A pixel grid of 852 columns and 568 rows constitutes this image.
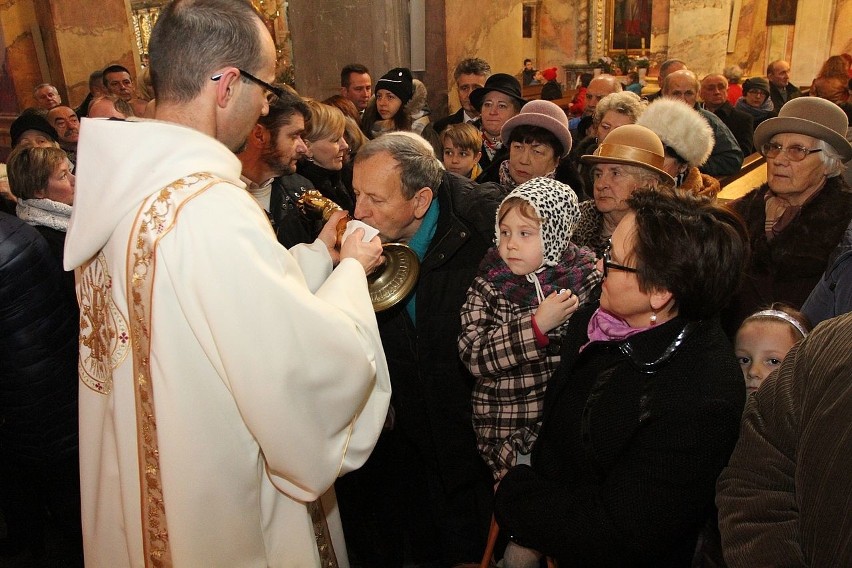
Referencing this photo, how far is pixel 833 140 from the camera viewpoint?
9.85 feet

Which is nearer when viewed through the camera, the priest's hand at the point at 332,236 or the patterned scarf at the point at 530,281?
the priest's hand at the point at 332,236

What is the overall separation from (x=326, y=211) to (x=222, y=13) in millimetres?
1040

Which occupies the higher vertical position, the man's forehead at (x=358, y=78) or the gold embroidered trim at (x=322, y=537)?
the man's forehead at (x=358, y=78)

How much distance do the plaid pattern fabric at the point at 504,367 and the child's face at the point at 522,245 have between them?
14cm

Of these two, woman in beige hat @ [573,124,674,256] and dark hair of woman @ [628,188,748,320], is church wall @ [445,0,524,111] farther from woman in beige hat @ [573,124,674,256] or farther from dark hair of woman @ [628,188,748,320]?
dark hair of woman @ [628,188,748,320]

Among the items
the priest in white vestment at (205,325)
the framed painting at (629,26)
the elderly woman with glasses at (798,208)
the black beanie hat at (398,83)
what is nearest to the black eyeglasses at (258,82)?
the priest in white vestment at (205,325)

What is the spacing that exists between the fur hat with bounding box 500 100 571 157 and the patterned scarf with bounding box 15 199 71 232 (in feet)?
8.42

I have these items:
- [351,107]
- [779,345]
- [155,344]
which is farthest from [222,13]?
[351,107]

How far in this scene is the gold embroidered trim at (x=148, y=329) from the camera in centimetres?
164

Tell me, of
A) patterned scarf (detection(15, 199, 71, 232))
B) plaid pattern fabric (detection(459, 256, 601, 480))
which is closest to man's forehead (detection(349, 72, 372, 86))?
patterned scarf (detection(15, 199, 71, 232))

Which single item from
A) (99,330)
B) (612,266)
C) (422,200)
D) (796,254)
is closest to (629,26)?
(796,254)

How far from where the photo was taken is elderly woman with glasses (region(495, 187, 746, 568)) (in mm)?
1663

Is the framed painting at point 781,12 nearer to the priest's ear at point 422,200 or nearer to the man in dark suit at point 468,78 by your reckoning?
the man in dark suit at point 468,78

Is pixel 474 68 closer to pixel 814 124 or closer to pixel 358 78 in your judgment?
pixel 358 78
